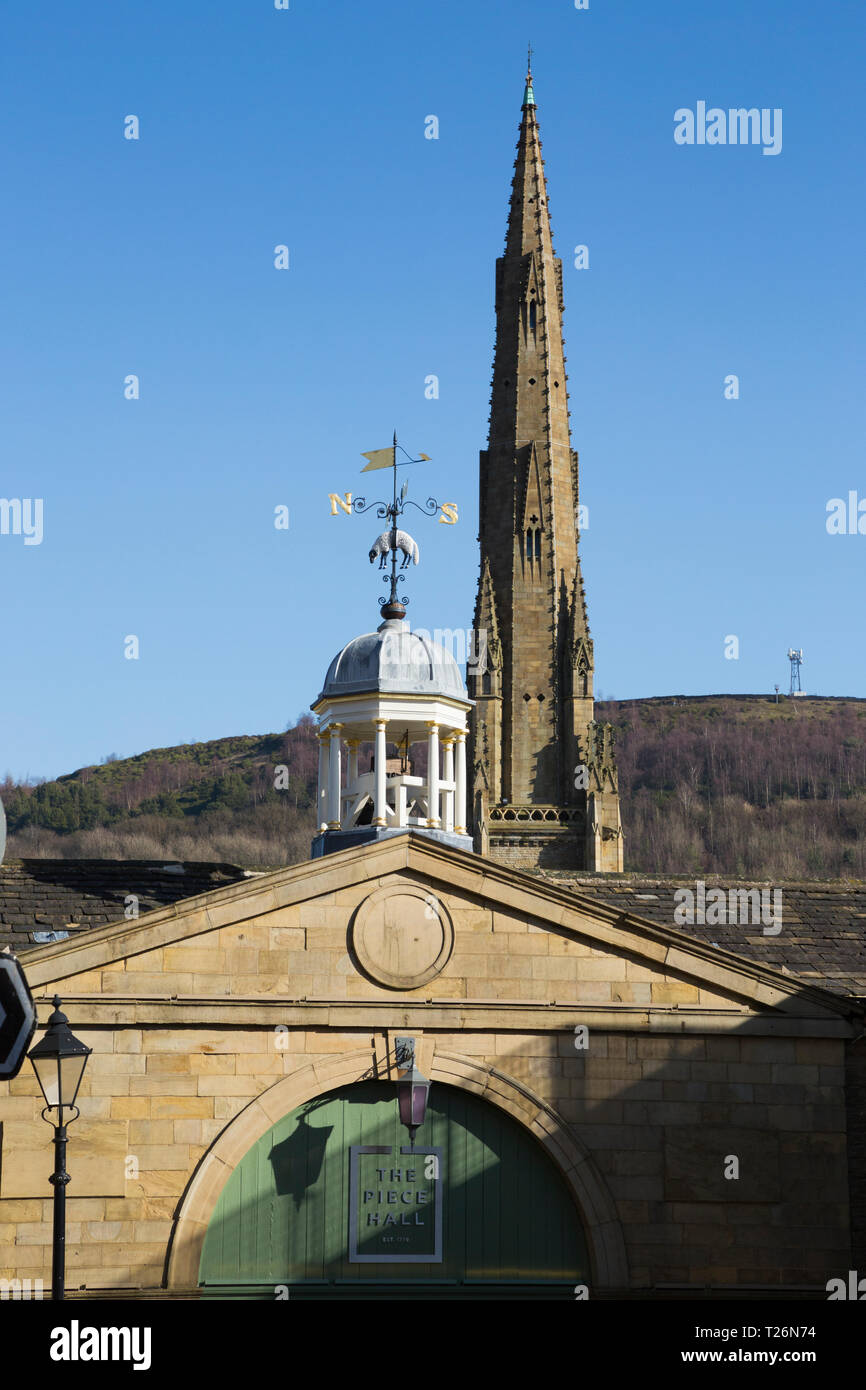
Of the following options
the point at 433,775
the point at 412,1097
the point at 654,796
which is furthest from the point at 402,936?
the point at 654,796

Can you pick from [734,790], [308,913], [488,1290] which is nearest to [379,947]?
[308,913]

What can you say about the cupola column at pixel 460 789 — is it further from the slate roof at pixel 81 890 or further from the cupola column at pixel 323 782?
the slate roof at pixel 81 890

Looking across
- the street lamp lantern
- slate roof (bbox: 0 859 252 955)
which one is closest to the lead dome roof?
slate roof (bbox: 0 859 252 955)

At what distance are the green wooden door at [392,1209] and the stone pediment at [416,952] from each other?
1385 millimetres

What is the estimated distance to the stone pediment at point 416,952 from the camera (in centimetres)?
2286

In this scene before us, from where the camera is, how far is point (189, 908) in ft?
74.9

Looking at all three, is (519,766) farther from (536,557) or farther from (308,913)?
(308,913)

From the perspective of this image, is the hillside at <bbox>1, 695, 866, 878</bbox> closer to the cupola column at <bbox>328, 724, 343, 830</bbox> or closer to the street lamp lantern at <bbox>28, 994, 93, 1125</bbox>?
the cupola column at <bbox>328, 724, 343, 830</bbox>

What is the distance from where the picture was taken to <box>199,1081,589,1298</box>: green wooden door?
22797 millimetres

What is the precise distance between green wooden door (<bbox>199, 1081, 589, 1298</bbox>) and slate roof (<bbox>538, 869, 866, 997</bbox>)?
363 centimetres

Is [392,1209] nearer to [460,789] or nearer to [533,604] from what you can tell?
[460,789]

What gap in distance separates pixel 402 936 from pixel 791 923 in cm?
675

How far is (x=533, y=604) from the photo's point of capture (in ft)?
274

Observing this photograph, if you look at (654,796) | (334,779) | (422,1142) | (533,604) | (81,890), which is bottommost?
(422,1142)
